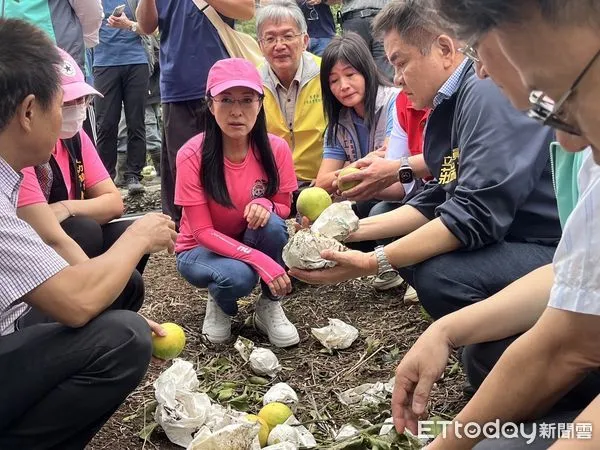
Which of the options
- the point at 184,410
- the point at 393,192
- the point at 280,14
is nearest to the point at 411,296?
the point at 393,192

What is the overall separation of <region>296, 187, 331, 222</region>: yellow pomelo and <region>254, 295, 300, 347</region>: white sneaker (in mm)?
493

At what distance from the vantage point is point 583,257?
1490 millimetres

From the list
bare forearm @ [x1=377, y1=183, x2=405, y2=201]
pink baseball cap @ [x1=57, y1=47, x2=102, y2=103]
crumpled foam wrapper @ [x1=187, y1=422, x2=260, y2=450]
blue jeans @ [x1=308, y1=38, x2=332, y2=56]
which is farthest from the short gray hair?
crumpled foam wrapper @ [x1=187, y1=422, x2=260, y2=450]

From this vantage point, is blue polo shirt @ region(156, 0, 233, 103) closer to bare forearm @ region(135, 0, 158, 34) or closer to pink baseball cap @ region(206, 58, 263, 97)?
bare forearm @ region(135, 0, 158, 34)

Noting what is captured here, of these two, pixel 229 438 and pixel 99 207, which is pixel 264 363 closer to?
pixel 229 438

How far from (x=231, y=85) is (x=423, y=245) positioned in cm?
146

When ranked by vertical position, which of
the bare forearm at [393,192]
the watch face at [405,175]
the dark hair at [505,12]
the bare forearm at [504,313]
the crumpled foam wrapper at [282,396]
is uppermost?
the dark hair at [505,12]

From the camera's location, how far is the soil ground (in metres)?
2.77

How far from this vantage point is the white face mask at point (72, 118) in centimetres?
300

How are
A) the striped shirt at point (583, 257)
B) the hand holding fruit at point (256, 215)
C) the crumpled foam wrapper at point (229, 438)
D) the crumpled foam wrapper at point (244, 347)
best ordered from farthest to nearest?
1. the hand holding fruit at point (256, 215)
2. the crumpled foam wrapper at point (244, 347)
3. the crumpled foam wrapper at point (229, 438)
4. the striped shirt at point (583, 257)

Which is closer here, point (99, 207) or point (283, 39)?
point (99, 207)

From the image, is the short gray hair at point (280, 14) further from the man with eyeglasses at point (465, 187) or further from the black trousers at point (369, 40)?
the man with eyeglasses at point (465, 187)

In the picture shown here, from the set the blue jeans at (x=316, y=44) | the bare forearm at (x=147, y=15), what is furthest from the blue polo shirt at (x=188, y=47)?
the blue jeans at (x=316, y=44)

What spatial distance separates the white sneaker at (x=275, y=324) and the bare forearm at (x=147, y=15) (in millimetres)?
1945
